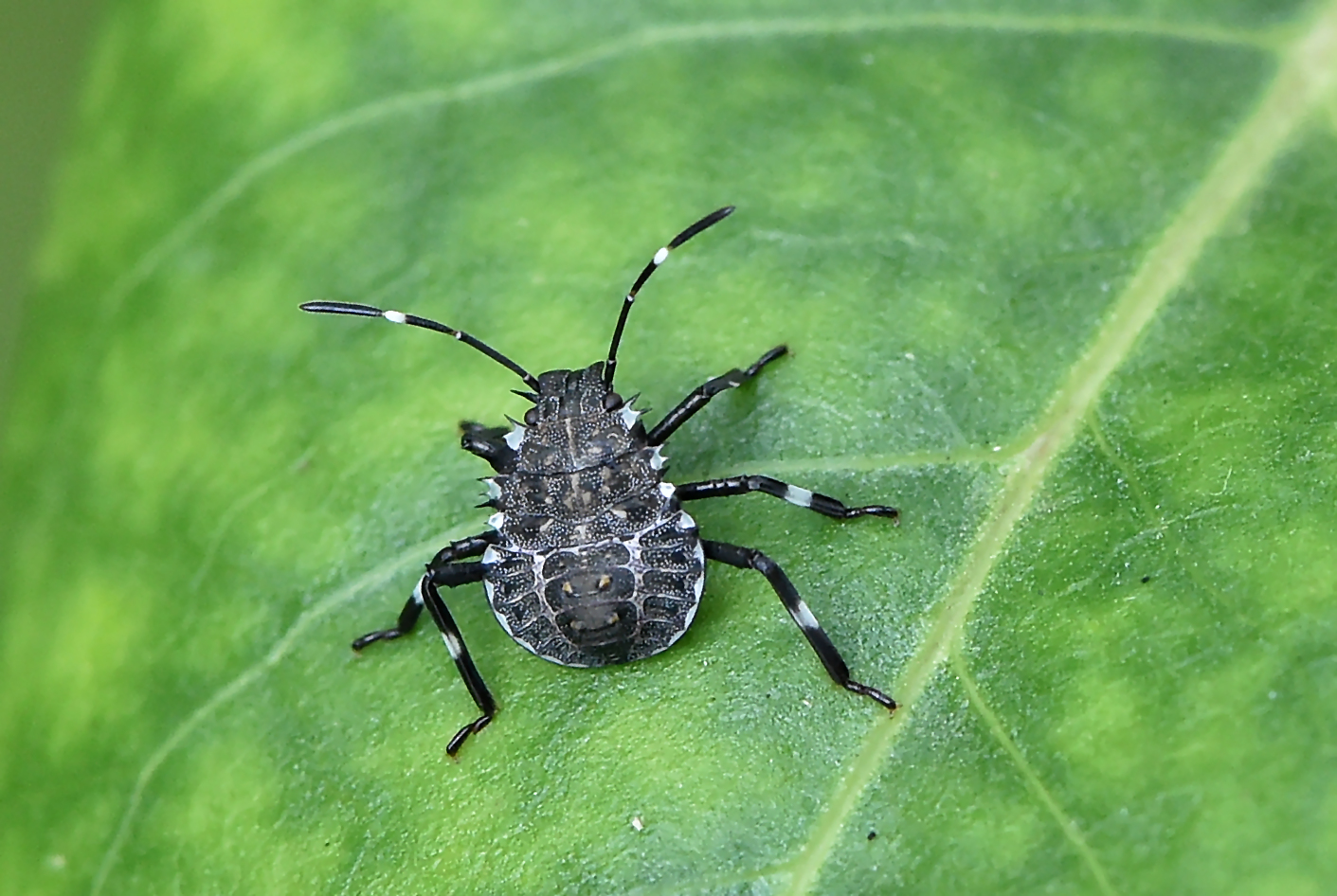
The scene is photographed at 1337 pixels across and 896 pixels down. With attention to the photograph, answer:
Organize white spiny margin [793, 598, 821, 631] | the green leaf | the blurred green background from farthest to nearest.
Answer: the blurred green background < white spiny margin [793, 598, 821, 631] < the green leaf

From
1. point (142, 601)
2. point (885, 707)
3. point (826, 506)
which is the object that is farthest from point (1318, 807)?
point (142, 601)

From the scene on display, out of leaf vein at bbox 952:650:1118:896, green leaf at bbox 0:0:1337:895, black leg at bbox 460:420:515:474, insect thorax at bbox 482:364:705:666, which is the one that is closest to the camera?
leaf vein at bbox 952:650:1118:896

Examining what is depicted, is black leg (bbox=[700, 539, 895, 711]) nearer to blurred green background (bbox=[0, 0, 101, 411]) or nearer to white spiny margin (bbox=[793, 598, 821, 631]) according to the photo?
white spiny margin (bbox=[793, 598, 821, 631])

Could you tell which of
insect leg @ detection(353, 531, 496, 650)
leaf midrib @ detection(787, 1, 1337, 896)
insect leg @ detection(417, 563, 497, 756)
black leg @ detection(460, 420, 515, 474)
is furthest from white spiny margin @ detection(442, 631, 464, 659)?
leaf midrib @ detection(787, 1, 1337, 896)

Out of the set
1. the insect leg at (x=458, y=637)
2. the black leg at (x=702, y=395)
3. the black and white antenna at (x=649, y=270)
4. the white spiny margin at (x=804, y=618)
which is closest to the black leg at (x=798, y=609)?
the white spiny margin at (x=804, y=618)

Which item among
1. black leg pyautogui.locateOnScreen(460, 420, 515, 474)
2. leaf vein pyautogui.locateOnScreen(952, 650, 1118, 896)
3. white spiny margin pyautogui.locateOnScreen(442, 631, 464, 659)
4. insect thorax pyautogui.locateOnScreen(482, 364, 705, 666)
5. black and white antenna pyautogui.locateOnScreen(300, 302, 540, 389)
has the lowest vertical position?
white spiny margin pyautogui.locateOnScreen(442, 631, 464, 659)

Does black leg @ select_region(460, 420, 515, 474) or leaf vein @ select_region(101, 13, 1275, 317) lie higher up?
leaf vein @ select_region(101, 13, 1275, 317)

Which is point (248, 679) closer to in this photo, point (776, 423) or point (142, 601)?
point (142, 601)
